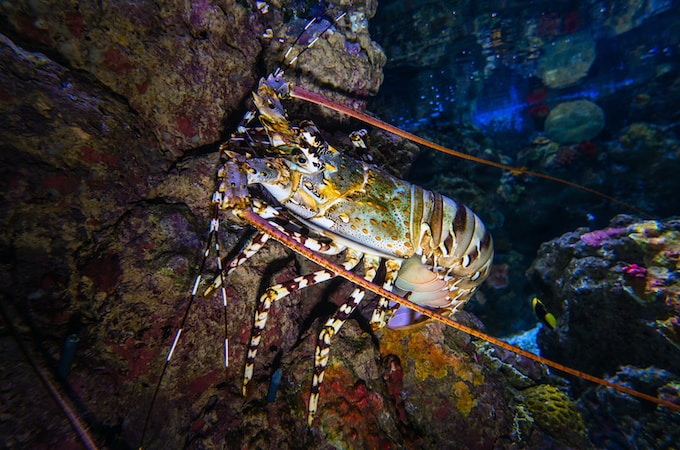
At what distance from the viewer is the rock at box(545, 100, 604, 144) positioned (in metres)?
9.00

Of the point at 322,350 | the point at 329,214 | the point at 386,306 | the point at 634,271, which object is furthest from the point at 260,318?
the point at 634,271

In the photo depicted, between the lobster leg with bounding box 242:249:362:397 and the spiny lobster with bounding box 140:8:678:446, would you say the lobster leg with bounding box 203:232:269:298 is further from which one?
the lobster leg with bounding box 242:249:362:397

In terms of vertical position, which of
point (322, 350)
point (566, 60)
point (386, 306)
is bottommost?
point (322, 350)

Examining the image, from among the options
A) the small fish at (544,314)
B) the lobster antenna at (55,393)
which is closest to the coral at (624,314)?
the small fish at (544,314)

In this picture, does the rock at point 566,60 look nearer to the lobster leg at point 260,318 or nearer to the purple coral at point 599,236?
the purple coral at point 599,236

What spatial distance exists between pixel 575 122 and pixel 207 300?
1171 centimetres

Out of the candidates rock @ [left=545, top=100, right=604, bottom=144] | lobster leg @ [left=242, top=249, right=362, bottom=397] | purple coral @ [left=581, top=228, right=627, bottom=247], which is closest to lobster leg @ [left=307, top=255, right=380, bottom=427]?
lobster leg @ [left=242, top=249, right=362, bottom=397]

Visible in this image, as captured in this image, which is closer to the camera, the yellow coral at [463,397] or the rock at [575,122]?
the yellow coral at [463,397]

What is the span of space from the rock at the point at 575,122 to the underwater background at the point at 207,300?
6.81 m

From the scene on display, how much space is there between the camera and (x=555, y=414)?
2848mm

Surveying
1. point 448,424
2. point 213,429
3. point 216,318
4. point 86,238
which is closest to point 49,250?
point 86,238

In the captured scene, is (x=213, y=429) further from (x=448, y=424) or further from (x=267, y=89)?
(x=267, y=89)

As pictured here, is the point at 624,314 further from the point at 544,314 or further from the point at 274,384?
the point at 274,384

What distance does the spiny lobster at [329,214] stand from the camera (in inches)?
85.7
